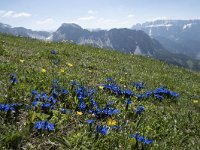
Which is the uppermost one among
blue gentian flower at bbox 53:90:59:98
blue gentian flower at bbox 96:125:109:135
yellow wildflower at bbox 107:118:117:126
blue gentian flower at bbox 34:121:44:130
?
blue gentian flower at bbox 53:90:59:98

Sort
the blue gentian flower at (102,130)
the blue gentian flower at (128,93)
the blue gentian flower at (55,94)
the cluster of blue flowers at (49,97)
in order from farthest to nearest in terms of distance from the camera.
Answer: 1. the blue gentian flower at (128,93)
2. the blue gentian flower at (55,94)
3. the cluster of blue flowers at (49,97)
4. the blue gentian flower at (102,130)

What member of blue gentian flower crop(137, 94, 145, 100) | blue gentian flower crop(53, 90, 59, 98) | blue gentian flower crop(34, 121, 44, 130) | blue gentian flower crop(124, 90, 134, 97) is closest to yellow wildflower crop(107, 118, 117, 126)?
blue gentian flower crop(53, 90, 59, 98)

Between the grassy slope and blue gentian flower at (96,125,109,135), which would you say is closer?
the grassy slope

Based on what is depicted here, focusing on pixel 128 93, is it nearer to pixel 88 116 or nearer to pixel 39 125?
pixel 88 116

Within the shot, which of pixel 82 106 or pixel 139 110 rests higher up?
pixel 82 106

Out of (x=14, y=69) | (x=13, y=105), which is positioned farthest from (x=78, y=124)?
(x=14, y=69)

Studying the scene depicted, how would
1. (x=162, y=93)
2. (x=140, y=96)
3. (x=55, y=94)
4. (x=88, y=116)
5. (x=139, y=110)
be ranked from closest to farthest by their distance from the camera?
1. (x=88, y=116)
2. (x=55, y=94)
3. (x=139, y=110)
4. (x=140, y=96)
5. (x=162, y=93)

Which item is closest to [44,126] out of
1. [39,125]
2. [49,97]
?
[39,125]

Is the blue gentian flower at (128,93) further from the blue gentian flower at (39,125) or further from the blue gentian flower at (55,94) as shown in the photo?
the blue gentian flower at (39,125)

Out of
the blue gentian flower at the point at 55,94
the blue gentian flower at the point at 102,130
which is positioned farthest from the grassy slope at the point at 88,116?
the blue gentian flower at the point at 55,94

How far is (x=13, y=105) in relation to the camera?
7.68 meters

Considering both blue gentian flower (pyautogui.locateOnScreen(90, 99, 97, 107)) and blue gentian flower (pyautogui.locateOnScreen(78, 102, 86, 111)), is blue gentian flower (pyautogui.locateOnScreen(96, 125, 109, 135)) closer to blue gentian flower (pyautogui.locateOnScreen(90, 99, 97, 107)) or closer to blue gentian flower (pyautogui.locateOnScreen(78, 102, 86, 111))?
blue gentian flower (pyautogui.locateOnScreen(78, 102, 86, 111))

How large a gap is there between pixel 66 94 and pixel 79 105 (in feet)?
2.58

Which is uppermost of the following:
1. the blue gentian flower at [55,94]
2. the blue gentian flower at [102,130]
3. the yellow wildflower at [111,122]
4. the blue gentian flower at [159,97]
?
the blue gentian flower at [55,94]
